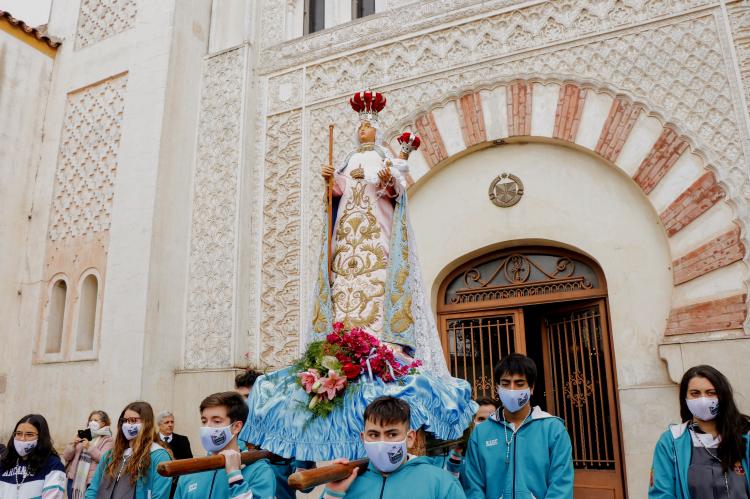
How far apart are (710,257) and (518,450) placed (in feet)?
8.43

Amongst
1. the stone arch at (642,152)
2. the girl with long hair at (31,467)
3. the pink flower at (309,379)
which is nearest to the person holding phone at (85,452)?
the girl with long hair at (31,467)

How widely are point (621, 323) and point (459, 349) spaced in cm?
129

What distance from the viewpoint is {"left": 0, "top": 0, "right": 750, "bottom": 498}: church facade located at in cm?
440

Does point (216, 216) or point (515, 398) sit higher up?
point (216, 216)

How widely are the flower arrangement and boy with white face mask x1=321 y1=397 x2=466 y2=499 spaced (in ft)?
1.91

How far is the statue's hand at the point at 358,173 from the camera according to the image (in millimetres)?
3236

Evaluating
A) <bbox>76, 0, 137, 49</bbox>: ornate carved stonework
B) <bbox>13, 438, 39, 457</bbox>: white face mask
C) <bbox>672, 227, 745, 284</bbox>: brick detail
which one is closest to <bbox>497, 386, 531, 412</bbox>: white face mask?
<bbox>13, 438, 39, 457</bbox>: white face mask

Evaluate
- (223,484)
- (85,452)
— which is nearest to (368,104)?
(223,484)

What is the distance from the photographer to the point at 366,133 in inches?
135

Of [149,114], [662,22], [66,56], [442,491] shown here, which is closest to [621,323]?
[662,22]

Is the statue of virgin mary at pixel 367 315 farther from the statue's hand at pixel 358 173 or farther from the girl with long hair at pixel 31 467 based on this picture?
the girl with long hair at pixel 31 467

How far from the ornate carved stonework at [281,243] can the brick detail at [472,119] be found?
1543 millimetres

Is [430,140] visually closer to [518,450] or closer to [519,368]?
[519,368]

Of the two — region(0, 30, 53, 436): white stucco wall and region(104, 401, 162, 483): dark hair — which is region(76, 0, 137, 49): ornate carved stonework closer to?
region(0, 30, 53, 436): white stucco wall
